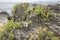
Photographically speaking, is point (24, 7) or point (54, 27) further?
point (24, 7)

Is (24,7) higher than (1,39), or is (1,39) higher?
(24,7)

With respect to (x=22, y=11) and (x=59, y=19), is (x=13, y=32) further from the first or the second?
(x=22, y=11)

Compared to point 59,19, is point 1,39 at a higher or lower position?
lower

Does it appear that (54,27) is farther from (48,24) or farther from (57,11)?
(57,11)

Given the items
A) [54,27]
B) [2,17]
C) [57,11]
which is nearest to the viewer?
[54,27]

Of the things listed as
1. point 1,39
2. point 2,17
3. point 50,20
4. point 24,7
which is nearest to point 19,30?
point 1,39

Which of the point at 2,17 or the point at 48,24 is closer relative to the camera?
the point at 48,24

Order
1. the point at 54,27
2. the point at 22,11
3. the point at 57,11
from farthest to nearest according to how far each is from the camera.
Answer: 1. the point at 22,11
2. the point at 57,11
3. the point at 54,27

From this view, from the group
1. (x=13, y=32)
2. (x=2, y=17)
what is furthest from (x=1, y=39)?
(x=2, y=17)

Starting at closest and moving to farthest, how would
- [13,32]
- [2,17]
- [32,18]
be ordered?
1. [13,32]
2. [32,18]
3. [2,17]

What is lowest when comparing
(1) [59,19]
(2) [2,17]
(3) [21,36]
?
Answer: (2) [2,17]
